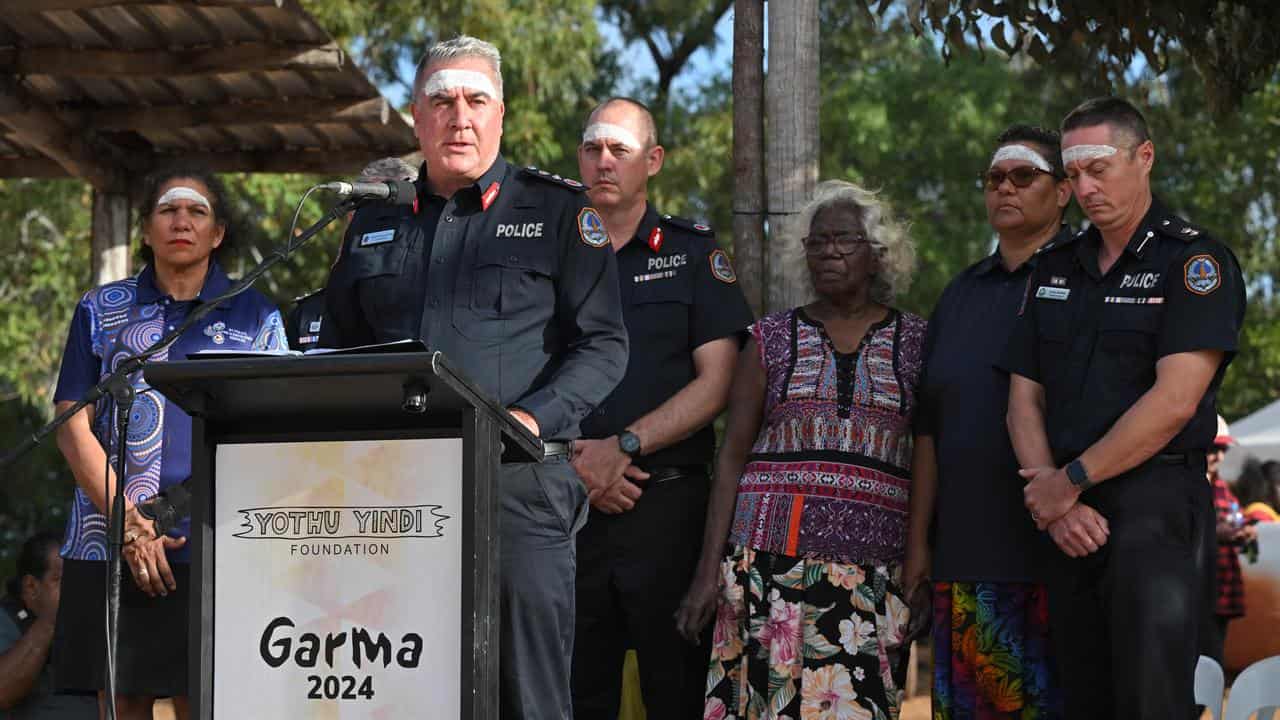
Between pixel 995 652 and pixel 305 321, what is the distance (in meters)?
2.84

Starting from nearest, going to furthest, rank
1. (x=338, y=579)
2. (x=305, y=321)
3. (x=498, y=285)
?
1. (x=338, y=579)
2. (x=498, y=285)
3. (x=305, y=321)

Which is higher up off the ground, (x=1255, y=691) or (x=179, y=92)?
(x=179, y=92)

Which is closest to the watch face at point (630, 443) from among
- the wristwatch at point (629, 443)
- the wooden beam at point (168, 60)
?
the wristwatch at point (629, 443)

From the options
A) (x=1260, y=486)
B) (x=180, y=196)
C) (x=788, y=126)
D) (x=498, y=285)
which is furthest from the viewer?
(x=1260, y=486)

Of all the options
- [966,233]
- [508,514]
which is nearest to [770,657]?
[508,514]

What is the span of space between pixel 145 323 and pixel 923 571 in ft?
8.16

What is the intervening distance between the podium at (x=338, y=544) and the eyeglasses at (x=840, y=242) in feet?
6.52

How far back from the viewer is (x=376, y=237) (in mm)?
3805

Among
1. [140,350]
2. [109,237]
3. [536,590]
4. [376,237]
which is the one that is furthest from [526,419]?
[109,237]

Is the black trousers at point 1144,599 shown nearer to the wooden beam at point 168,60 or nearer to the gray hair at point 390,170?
the gray hair at point 390,170

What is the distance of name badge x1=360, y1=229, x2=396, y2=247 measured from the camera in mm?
3787

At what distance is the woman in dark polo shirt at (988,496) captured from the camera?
4.49 metres

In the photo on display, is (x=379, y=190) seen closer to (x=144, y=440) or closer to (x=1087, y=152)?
(x=144, y=440)

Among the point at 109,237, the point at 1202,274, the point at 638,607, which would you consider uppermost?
the point at 109,237
